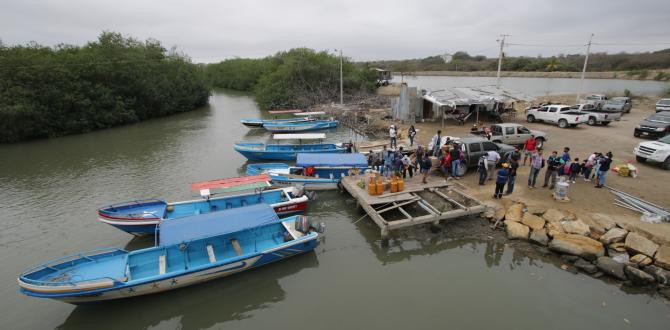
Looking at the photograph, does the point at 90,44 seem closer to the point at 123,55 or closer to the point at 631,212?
the point at 123,55

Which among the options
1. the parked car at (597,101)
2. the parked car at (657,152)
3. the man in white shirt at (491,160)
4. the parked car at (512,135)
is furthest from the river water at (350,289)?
the parked car at (597,101)

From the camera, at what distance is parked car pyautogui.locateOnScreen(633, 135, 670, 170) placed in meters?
14.5

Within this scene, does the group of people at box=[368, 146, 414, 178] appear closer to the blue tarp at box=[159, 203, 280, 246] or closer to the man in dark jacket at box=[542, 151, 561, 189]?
the man in dark jacket at box=[542, 151, 561, 189]

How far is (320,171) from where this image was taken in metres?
16.2

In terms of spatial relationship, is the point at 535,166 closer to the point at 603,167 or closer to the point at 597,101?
the point at 603,167

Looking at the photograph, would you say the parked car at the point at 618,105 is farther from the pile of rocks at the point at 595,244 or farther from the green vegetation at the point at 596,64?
the green vegetation at the point at 596,64

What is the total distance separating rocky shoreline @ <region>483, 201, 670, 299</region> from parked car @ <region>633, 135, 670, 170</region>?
278 inches

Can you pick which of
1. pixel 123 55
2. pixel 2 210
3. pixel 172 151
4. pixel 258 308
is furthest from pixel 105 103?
pixel 258 308

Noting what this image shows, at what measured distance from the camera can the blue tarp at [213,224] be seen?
31.9ft

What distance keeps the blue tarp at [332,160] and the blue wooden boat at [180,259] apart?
180 inches

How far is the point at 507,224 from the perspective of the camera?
11.5m

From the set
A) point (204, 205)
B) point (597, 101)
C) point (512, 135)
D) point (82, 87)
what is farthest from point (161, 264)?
point (597, 101)

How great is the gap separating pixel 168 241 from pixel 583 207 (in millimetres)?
14026

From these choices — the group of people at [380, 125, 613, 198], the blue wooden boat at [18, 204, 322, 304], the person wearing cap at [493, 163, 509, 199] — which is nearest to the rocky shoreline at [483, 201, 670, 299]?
the person wearing cap at [493, 163, 509, 199]
